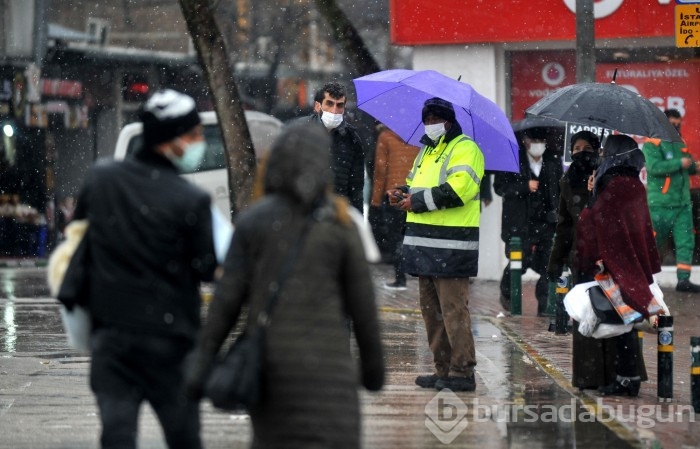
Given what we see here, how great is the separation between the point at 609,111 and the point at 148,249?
4.67m

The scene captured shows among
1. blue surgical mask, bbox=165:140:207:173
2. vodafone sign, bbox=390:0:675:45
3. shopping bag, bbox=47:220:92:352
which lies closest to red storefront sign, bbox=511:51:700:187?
vodafone sign, bbox=390:0:675:45

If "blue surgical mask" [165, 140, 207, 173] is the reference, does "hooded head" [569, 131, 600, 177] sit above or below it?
below

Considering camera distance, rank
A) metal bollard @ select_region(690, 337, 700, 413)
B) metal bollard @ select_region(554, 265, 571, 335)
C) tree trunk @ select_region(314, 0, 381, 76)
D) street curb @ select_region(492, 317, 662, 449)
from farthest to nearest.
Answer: tree trunk @ select_region(314, 0, 381, 76) < metal bollard @ select_region(554, 265, 571, 335) < metal bollard @ select_region(690, 337, 700, 413) < street curb @ select_region(492, 317, 662, 449)

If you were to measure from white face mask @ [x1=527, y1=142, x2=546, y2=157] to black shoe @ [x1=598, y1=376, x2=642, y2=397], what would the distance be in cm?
Result: 548

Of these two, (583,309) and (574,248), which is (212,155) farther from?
(583,309)

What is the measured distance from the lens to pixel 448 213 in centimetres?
922

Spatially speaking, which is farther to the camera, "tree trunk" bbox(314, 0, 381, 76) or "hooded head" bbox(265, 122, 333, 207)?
"tree trunk" bbox(314, 0, 381, 76)

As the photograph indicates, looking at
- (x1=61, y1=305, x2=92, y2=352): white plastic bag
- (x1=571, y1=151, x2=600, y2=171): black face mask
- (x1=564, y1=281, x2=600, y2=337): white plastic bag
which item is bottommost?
(x1=564, y1=281, x2=600, y2=337): white plastic bag

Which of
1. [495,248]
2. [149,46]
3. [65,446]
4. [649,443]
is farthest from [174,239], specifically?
[149,46]

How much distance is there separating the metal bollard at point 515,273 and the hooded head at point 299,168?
8997mm

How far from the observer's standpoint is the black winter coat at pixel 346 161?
33.5 ft

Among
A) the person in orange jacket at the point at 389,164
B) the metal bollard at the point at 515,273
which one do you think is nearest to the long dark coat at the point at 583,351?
the metal bollard at the point at 515,273

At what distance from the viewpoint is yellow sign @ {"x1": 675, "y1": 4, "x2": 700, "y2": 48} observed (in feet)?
39.6

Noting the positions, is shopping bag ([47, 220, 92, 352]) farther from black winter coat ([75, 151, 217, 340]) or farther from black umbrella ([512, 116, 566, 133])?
black umbrella ([512, 116, 566, 133])
